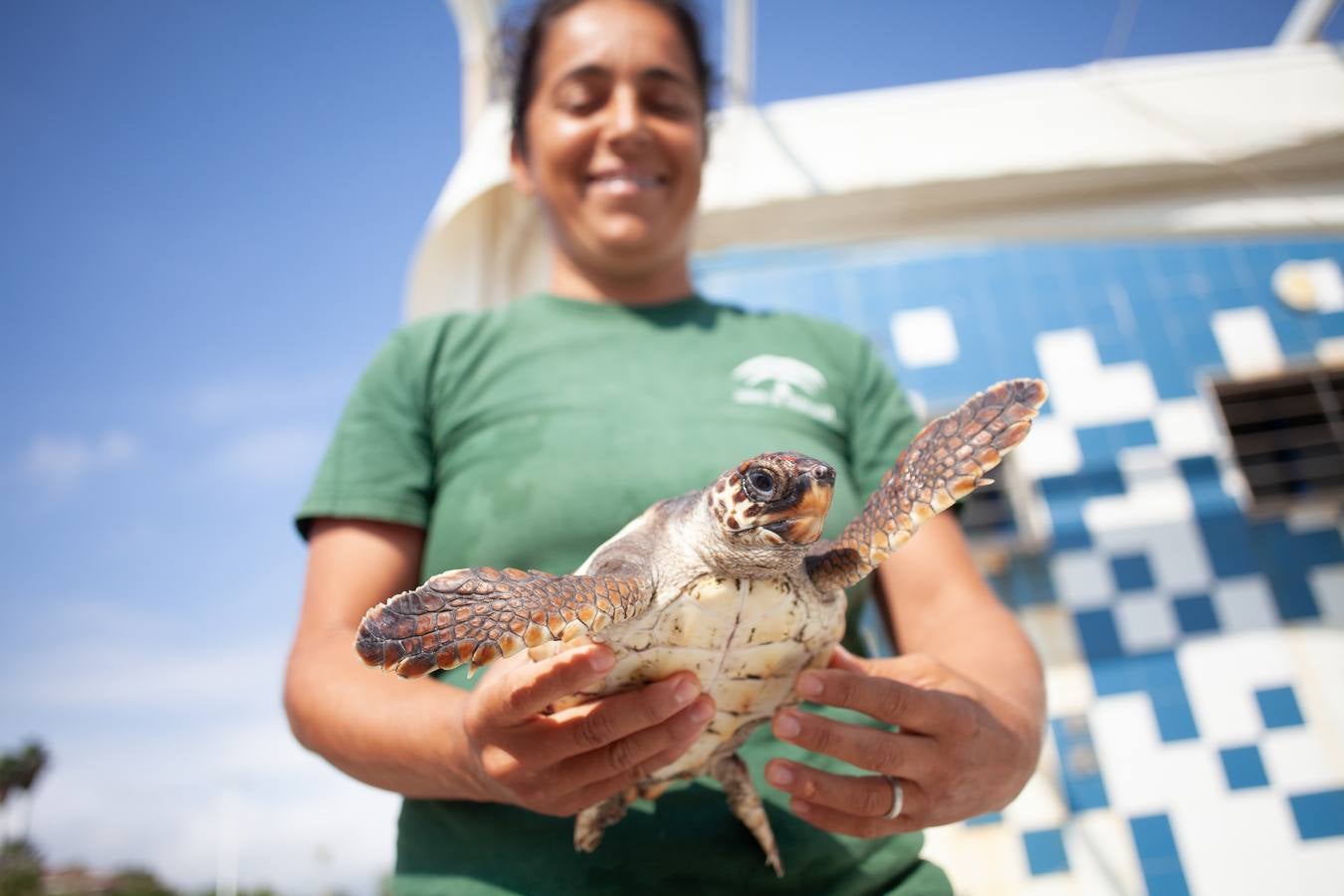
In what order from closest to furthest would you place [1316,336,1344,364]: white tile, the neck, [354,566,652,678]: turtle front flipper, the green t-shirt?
1. [354,566,652,678]: turtle front flipper
2. the green t-shirt
3. the neck
4. [1316,336,1344,364]: white tile

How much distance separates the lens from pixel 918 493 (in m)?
0.75

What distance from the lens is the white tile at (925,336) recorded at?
11.4ft

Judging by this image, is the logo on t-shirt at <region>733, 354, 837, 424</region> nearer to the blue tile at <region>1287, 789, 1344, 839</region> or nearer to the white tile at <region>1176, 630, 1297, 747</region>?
the white tile at <region>1176, 630, 1297, 747</region>

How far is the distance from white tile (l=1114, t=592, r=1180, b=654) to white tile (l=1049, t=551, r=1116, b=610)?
0.07 m

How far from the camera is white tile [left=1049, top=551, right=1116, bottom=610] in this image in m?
3.13

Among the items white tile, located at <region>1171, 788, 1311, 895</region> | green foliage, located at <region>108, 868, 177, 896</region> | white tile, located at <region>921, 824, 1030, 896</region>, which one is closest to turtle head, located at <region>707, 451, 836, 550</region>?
white tile, located at <region>921, 824, 1030, 896</region>

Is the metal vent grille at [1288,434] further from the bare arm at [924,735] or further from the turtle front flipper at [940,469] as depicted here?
the turtle front flipper at [940,469]

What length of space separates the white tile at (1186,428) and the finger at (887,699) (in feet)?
10.1

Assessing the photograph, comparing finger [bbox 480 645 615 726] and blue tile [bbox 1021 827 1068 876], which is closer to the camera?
finger [bbox 480 645 615 726]

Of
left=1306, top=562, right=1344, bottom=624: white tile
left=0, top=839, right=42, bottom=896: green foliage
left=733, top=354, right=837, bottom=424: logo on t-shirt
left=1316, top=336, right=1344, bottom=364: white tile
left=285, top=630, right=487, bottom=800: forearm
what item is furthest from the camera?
left=0, top=839, right=42, bottom=896: green foliage

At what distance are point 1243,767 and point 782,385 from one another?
292 centimetres

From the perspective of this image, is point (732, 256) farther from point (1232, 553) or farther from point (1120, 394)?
point (1232, 553)

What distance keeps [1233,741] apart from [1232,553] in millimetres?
722

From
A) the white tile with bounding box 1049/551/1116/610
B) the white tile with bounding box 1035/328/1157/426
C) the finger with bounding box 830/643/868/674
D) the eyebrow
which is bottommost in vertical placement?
the finger with bounding box 830/643/868/674
